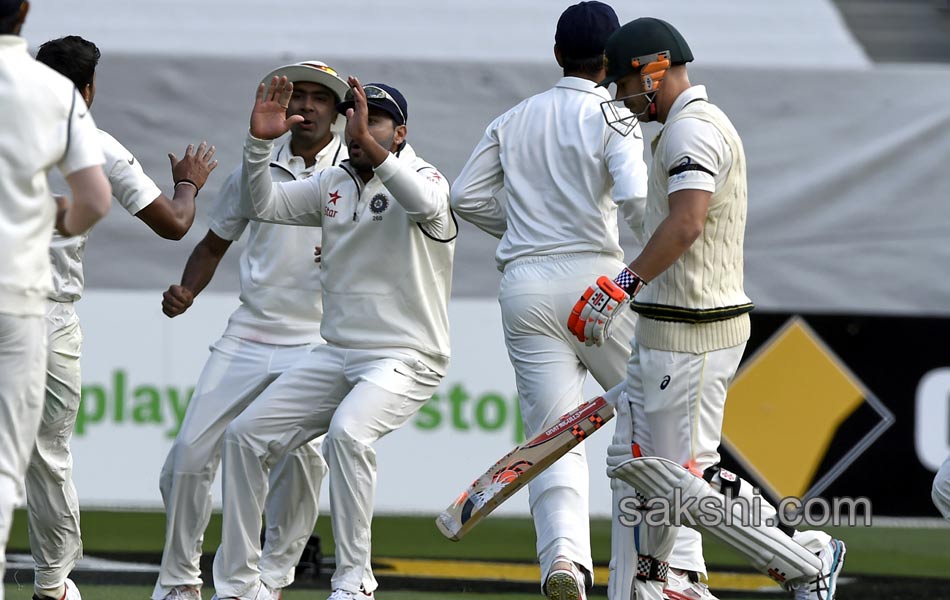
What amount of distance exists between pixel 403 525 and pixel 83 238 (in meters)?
3.70

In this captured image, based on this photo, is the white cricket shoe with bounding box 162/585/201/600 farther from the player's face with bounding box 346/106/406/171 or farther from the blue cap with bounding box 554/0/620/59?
the blue cap with bounding box 554/0/620/59

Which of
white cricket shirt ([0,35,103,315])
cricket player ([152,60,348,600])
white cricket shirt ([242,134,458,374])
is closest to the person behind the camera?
white cricket shirt ([0,35,103,315])

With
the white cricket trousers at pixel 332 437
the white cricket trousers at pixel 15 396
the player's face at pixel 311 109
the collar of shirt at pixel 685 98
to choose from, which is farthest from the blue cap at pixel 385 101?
the white cricket trousers at pixel 15 396

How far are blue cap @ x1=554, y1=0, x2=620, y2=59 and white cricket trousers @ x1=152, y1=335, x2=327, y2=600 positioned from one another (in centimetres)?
152

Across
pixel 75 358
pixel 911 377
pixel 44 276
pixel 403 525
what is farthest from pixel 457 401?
pixel 44 276

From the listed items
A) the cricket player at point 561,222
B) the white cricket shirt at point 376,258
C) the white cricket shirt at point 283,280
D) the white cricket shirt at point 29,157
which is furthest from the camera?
the white cricket shirt at point 283,280

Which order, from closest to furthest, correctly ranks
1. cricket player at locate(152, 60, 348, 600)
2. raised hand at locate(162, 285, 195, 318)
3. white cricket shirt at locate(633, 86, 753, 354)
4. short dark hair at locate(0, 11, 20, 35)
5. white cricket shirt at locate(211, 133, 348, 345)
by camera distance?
short dark hair at locate(0, 11, 20, 35) < white cricket shirt at locate(633, 86, 753, 354) < cricket player at locate(152, 60, 348, 600) < raised hand at locate(162, 285, 195, 318) < white cricket shirt at locate(211, 133, 348, 345)

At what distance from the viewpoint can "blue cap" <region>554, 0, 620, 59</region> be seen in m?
5.32

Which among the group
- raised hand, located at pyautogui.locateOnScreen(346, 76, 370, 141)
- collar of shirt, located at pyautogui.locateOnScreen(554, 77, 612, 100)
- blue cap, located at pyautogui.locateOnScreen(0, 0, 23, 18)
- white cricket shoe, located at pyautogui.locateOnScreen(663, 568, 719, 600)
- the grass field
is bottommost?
the grass field

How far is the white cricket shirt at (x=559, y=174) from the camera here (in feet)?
17.1

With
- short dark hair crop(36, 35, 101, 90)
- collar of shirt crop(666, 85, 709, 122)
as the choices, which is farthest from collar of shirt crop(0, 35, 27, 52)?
collar of shirt crop(666, 85, 709, 122)

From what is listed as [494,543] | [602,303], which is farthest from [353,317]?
[494,543]

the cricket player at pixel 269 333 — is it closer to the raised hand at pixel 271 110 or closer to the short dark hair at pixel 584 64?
the raised hand at pixel 271 110

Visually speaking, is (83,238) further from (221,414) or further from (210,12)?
(210,12)
